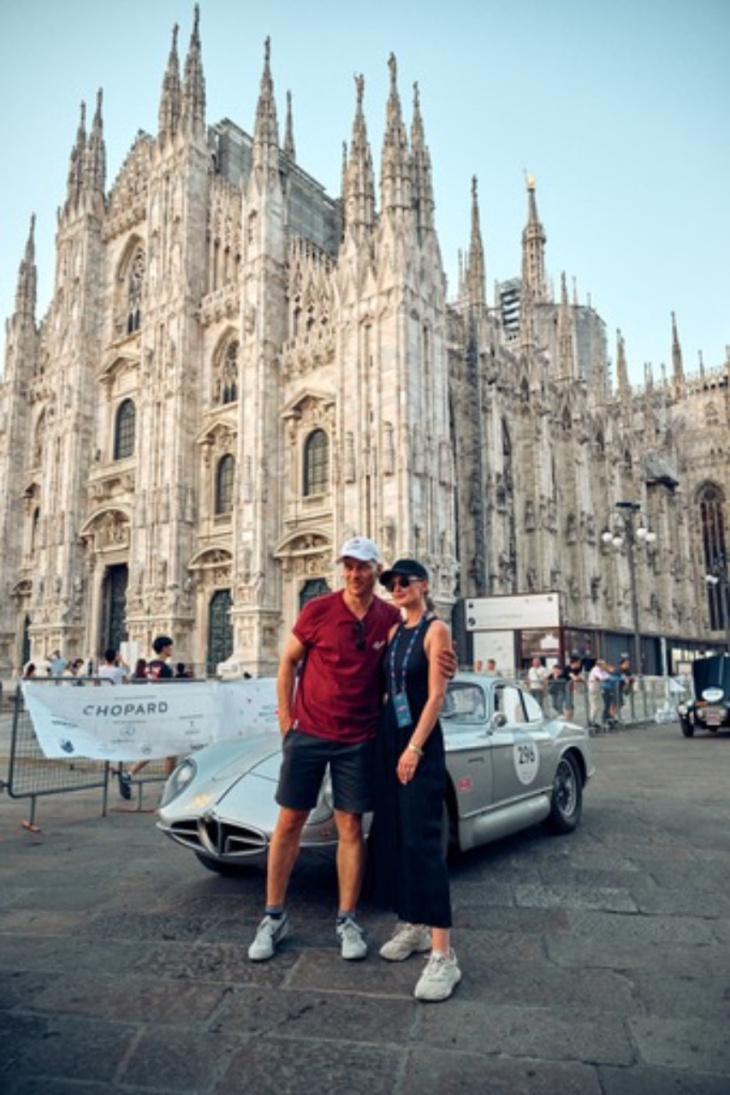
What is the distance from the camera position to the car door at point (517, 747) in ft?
15.8

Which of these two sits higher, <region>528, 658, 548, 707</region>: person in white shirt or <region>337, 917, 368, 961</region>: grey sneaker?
<region>528, 658, 548, 707</region>: person in white shirt

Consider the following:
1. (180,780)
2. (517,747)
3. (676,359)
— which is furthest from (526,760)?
(676,359)

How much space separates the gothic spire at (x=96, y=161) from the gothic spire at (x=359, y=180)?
15180 mm

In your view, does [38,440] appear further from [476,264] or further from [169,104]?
[476,264]

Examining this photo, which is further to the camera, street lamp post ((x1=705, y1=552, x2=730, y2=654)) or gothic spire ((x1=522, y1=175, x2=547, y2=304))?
street lamp post ((x1=705, y1=552, x2=730, y2=654))

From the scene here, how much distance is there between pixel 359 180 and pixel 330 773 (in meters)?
23.1

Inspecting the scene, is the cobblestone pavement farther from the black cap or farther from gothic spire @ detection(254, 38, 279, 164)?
gothic spire @ detection(254, 38, 279, 164)

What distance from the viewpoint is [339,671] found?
10.9 feet

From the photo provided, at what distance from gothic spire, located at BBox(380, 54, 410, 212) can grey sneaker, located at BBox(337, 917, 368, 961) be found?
21.6m

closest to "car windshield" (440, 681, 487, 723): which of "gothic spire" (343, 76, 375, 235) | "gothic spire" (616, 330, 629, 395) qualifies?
"gothic spire" (343, 76, 375, 235)

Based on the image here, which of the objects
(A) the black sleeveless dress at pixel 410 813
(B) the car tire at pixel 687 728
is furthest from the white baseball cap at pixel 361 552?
(B) the car tire at pixel 687 728

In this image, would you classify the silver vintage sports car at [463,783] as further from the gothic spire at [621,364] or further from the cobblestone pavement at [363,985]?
the gothic spire at [621,364]

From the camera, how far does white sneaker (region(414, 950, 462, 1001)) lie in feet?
8.86

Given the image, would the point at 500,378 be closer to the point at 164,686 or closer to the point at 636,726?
the point at 636,726
